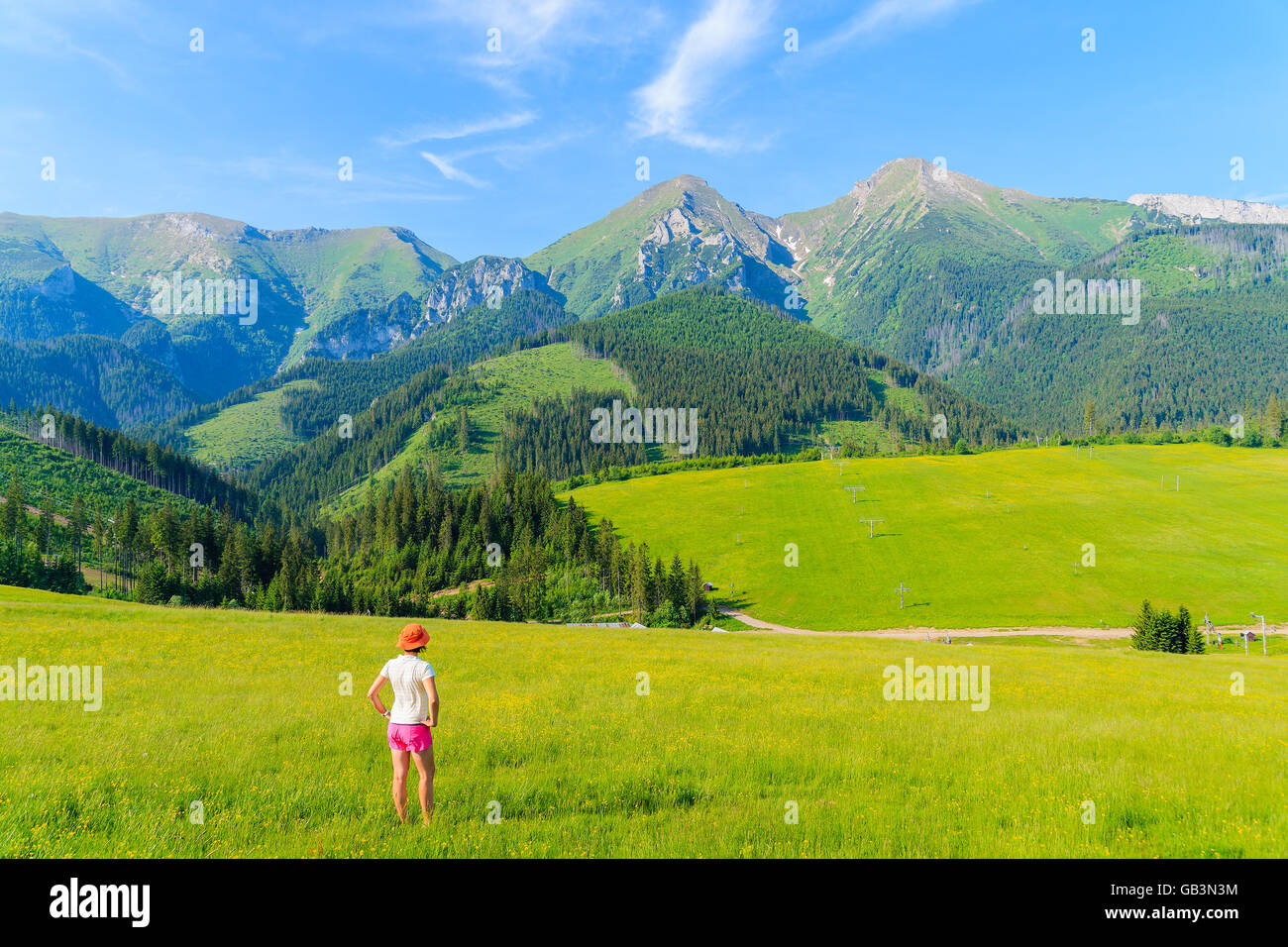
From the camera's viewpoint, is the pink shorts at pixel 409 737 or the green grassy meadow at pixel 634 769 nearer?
the green grassy meadow at pixel 634 769

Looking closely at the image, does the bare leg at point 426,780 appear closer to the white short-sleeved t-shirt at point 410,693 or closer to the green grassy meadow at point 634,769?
the green grassy meadow at point 634,769

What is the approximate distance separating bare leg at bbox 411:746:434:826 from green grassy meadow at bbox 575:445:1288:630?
113 meters

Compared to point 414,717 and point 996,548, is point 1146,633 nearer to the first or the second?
point 996,548

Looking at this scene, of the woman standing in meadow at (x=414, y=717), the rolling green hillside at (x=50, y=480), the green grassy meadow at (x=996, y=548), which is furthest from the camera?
the rolling green hillside at (x=50, y=480)

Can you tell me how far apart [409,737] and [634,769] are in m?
4.49

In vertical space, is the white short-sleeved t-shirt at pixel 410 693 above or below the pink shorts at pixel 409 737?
above

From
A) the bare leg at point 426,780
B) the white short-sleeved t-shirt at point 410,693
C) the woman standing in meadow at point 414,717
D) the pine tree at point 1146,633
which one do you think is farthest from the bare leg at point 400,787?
the pine tree at point 1146,633

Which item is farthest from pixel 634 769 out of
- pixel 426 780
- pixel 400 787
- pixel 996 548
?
pixel 996 548

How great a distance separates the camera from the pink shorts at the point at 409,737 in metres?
9.69

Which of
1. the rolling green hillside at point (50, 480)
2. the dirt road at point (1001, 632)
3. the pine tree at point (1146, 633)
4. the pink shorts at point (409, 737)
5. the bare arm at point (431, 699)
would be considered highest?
the rolling green hillside at point (50, 480)

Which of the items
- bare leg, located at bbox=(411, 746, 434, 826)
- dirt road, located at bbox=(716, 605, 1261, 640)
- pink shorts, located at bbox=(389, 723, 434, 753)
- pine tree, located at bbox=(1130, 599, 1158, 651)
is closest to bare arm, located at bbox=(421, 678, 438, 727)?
pink shorts, located at bbox=(389, 723, 434, 753)

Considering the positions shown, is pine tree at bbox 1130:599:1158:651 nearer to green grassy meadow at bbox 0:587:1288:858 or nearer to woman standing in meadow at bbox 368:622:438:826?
green grassy meadow at bbox 0:587:1288:858

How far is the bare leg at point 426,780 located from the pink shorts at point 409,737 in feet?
0.37
